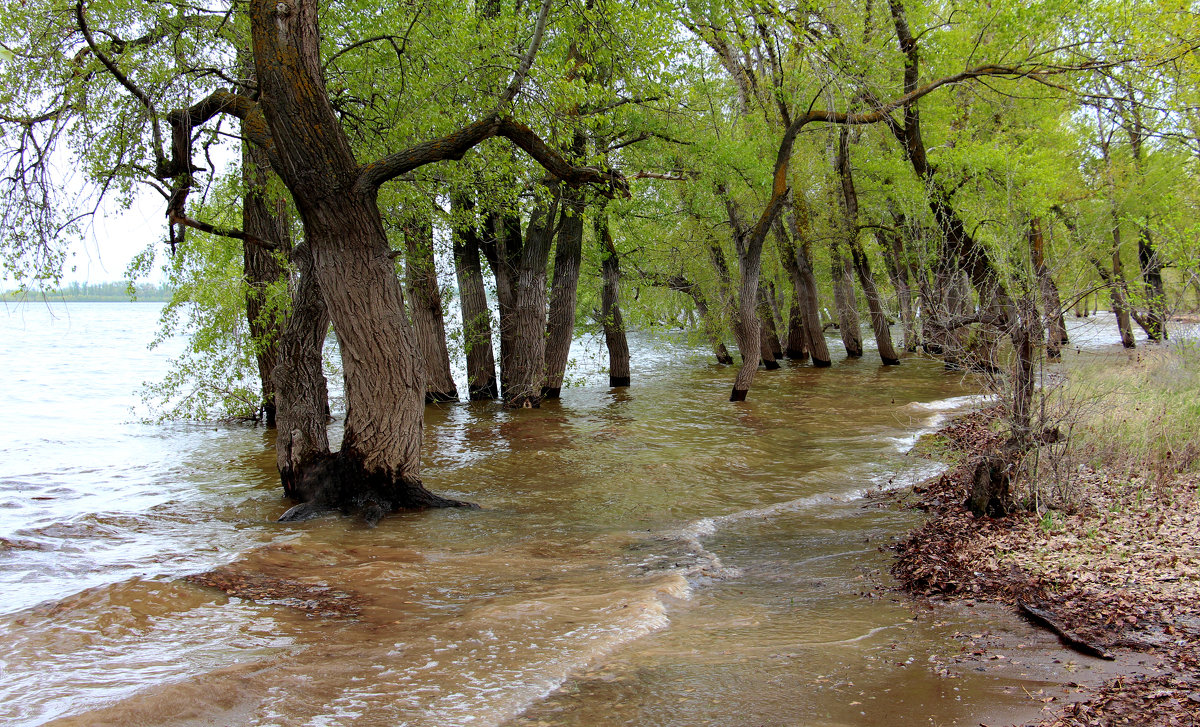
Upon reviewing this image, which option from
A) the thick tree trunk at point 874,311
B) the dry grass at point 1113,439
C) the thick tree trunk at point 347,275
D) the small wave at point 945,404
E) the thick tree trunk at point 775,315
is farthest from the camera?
the thick tree trunk at point 775,315

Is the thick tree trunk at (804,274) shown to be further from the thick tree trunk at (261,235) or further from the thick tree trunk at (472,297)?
the thick tree trunk at (261,235)

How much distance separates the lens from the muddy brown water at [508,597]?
3695 millimetres

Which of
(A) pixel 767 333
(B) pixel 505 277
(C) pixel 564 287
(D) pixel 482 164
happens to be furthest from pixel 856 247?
(D) pixel 482 164

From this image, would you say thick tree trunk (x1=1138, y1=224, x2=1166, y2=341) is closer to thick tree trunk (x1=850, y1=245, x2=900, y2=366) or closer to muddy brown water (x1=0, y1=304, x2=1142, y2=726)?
muddy brown water (x1=0, y1=304, x2=1142, y2=726)

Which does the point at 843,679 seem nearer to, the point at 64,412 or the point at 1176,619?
the point at 1176,619

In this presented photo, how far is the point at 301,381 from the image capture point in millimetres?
8883

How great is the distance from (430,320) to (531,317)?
2760 millimetres

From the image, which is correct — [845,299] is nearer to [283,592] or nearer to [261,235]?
[261,235]

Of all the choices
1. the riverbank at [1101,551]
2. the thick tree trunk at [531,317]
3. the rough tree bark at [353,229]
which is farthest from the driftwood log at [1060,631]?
the thick tree trunk at [531,317]

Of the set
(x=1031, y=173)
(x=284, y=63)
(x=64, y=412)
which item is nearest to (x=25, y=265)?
(x=284, y=63)

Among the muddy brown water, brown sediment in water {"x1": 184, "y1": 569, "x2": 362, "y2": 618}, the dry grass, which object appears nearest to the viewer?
the muddy brown water

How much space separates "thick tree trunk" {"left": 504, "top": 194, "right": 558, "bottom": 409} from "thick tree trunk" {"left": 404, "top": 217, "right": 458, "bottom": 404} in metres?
1.98

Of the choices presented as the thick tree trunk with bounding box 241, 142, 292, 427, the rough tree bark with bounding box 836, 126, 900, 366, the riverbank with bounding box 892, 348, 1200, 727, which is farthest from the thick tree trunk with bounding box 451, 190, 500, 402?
the riverbank with bounding box 892, 348, 1200, 727

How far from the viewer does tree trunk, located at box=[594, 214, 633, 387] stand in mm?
19875
